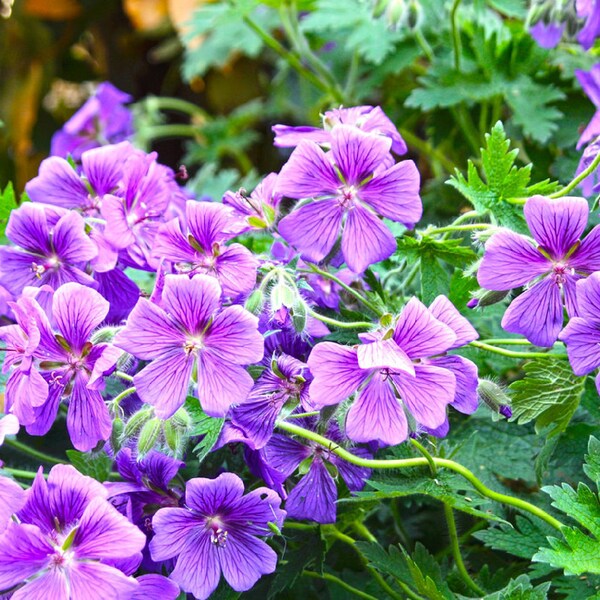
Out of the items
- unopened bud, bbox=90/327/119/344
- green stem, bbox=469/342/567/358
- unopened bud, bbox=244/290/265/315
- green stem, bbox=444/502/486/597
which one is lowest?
green stem, bbox=444/502/486/597

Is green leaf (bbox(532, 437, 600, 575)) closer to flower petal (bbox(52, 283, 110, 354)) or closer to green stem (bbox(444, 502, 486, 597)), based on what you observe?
green stem (bbox(444, 502, 486, 597))

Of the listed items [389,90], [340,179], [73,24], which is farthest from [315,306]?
[73,24]

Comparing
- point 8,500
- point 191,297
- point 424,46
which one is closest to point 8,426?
point 8,500

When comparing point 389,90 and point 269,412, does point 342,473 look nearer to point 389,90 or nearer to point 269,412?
point 269,412

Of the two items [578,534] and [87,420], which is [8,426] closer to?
[87,420]

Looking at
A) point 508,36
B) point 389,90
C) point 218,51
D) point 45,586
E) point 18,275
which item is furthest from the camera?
point 218,51

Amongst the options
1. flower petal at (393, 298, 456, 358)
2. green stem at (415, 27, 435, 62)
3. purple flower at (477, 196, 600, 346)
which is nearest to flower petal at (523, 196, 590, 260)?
purple flower at (477, 196, 600, 346)
